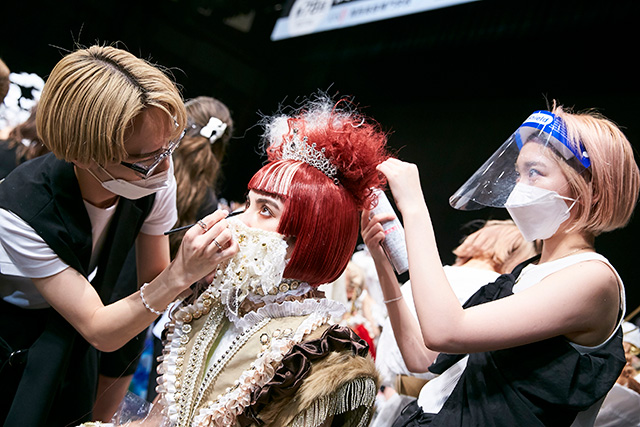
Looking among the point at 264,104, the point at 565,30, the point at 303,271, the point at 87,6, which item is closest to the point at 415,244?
the point at 303,271

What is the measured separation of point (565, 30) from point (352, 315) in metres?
2.71

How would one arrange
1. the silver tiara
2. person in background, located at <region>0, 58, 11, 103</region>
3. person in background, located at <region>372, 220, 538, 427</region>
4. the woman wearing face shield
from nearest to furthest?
the woman wearing face shield, the silver tiara, person in background, located at <region>0, 58, 11, 103</region>, person in background, located at <region>372, 220, 538, 427</region>

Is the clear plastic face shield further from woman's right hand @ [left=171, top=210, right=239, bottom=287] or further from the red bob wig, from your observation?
woman's right hand @ [left=171, top=210, right=239, bottom=287]

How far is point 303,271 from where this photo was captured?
5.44 feet

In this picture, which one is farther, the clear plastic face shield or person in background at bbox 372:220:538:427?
person in background at bbox 372:220:538:427

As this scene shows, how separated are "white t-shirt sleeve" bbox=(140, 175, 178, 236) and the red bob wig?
525 mm

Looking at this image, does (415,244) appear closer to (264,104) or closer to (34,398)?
(34,398)

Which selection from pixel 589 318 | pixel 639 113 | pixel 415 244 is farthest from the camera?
pixel 639 113

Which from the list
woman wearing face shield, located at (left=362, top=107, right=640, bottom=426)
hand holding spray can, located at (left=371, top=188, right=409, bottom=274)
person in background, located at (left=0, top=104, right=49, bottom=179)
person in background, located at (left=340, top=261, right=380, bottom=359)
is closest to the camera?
woman wearing face shield, located at (left=362, top=107, right=640, bottom=426)

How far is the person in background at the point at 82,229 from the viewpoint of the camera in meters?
1.63

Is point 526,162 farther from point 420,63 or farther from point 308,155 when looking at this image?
point 420,63

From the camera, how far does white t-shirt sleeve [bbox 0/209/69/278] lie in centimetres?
173

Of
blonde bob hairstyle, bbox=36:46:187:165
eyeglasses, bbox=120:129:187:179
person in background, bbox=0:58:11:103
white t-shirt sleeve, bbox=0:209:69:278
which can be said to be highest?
blonde bob hairstyle, bbox=36:46:187:165

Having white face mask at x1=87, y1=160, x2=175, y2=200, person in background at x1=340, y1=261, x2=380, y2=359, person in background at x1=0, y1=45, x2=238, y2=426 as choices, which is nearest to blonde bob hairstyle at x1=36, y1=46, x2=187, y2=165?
person in background at x1=0, y1=45, x2=238, y2=426
